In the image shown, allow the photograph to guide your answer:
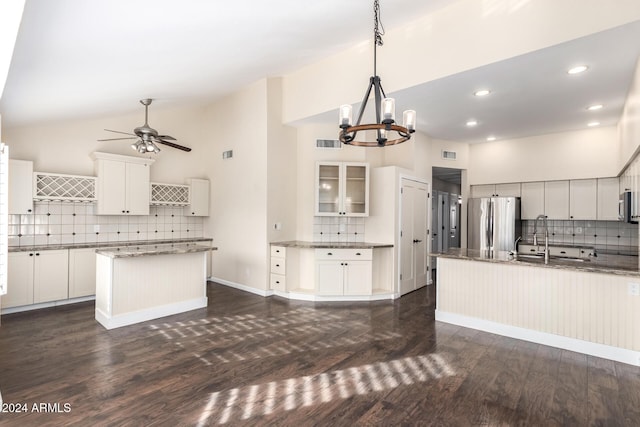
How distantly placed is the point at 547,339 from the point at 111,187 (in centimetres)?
617

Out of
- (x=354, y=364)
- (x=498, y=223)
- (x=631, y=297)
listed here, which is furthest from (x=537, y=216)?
(x=354, y=364)

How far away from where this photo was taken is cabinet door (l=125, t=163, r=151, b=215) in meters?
5.45

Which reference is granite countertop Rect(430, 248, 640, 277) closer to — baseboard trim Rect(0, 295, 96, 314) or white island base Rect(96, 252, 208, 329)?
white island base Rect(96, 252, 208, 329)

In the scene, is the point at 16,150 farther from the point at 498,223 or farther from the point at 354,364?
the point at 498,223

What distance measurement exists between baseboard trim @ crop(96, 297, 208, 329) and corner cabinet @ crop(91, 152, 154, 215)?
1.82 metres

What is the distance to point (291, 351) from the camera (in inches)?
128

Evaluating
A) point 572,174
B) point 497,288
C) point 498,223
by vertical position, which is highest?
point 572,174

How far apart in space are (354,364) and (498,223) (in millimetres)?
4431

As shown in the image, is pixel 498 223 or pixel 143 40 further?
pixel 498 223

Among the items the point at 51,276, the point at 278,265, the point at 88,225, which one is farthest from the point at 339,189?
the point at 51,276

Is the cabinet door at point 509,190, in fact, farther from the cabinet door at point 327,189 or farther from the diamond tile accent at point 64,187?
the diamond tile accent at point 64,187

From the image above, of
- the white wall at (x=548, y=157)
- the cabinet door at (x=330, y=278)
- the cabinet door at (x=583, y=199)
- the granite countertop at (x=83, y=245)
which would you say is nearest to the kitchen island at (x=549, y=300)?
the cabinet door at (x=330, y=278)

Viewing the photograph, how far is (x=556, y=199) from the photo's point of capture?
19.2 feet

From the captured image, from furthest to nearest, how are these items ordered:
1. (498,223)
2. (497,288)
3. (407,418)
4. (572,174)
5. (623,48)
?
(498,223) → (572,174) → (497,288) → (623,48) → (407,418)
